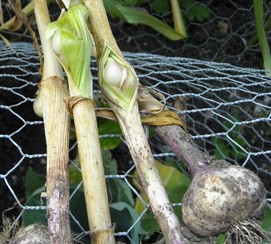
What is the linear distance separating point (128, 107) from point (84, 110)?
5 cm

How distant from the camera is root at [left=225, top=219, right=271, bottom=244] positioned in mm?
549

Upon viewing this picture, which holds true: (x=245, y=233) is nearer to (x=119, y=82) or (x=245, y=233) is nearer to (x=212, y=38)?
(x=119, y=82)

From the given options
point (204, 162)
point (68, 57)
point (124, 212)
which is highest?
point (68, 57)

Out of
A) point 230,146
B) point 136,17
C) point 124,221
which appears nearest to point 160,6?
point 136,17

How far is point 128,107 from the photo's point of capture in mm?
643

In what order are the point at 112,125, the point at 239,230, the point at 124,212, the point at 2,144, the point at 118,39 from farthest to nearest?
the point at 118,39 < the point at 2,144 < the point at 112,125 < the point at 124,212 < the point at 239,230

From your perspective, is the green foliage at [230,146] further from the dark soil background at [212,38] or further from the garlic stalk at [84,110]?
the garlic stalk at [84,110]

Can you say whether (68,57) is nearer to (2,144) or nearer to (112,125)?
(112,125)

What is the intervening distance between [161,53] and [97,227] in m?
0.95

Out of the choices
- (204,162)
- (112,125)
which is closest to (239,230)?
(204,162)

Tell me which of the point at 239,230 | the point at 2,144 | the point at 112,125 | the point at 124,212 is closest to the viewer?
the point at 239,230

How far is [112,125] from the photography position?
102cm

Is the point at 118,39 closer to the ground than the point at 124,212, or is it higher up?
higher up

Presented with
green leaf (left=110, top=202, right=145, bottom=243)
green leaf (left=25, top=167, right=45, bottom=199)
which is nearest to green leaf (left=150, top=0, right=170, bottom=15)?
green leaf (left=25, top=167, right=45, bottom=199)
